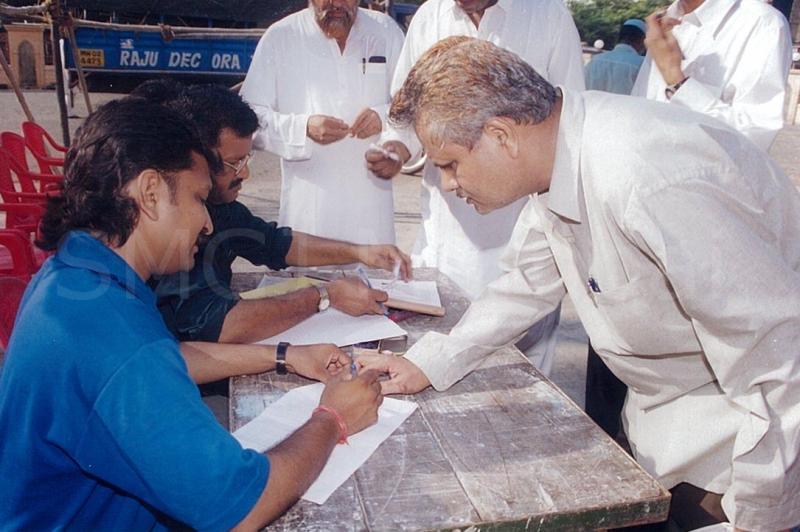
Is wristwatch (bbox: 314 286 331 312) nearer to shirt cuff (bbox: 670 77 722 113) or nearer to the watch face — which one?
the watch face

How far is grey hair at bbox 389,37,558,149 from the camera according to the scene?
1431 mm

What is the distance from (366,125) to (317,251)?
2.12 feet

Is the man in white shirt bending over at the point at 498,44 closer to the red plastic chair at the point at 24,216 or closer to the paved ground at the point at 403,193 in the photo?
the paved ground at the point at 403,193

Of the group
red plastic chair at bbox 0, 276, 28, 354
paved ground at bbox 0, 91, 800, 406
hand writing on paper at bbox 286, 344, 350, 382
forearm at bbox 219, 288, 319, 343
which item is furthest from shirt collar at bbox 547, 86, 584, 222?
paved ground at bbox 0, 91, 800, 406

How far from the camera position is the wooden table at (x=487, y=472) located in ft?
4.02

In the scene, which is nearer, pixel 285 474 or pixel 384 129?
pixel 285 474

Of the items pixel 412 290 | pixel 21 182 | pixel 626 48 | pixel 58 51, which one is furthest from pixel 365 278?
pixel 626 48

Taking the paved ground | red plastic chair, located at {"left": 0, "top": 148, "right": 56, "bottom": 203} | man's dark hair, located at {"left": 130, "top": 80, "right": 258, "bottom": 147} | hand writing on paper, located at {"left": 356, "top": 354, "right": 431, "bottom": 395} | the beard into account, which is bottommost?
the paved ground

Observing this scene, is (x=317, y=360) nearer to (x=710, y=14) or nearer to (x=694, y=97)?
(x=694, y=97)

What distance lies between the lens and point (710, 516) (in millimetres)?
1544

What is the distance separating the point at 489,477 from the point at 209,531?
1.66 feet

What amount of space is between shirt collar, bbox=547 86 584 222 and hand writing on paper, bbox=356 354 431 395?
1.70ft

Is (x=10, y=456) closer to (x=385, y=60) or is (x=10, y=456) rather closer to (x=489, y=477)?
(x=489, y=477)

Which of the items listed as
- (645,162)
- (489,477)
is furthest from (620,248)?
(489,477)
